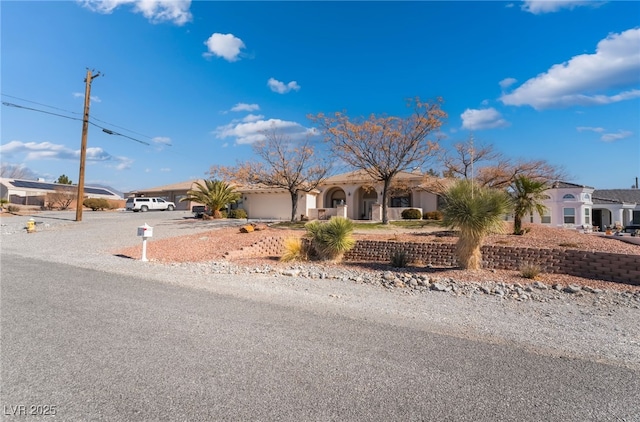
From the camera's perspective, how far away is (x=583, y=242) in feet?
46.8

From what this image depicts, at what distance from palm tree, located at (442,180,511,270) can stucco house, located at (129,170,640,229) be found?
48.5ft

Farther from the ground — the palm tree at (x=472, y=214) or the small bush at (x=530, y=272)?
the palm tree at (x=472, y=214)

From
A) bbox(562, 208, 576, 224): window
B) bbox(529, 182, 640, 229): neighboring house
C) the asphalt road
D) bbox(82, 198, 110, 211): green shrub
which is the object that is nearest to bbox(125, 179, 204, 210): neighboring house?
bbox(82, 198, 110, 211): green shrub

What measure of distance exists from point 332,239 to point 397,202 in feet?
73.3

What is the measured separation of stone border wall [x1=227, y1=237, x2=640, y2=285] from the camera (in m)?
9.46

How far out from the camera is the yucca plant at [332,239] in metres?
13.1

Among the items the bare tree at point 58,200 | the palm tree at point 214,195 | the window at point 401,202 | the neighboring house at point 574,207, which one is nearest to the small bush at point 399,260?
the neighboring house at point 574,207

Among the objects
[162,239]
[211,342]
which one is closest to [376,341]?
[211,342]

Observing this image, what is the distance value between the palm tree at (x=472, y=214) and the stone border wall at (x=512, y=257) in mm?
1045

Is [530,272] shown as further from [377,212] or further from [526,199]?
[377,212]

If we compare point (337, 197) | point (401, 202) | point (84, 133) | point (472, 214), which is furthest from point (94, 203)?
point (472, 214)

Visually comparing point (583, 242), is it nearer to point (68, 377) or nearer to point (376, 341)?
point (376, 341)

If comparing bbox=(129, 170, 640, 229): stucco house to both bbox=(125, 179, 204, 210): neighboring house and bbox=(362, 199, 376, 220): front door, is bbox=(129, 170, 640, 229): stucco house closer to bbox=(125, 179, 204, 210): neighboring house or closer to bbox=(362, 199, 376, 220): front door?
bbox=(362, 199, 376, 220): front door

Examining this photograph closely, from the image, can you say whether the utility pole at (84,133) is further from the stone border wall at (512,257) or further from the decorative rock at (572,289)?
the decorative rock at (572,289)
